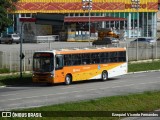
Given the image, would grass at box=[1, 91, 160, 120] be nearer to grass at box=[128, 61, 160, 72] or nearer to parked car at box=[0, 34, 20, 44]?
grass at box=[128, 61, 160, 72]

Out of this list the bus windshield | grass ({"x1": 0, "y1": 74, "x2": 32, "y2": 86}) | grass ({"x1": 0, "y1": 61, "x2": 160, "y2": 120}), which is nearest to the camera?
Result: grass ({"x1": 0, "y1": 61, "x2": 160, "y2": 120})

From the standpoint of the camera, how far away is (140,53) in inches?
2138

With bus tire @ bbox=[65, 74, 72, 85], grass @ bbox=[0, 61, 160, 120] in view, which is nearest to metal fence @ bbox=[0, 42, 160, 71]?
bus tire @ bbox=[65, 74, 72, 85]

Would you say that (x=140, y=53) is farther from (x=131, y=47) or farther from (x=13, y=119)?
(x=13, y=119)

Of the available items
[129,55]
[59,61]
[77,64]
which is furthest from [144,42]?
[59,61]

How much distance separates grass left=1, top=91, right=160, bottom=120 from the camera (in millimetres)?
17722

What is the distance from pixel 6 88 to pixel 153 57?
25369mm

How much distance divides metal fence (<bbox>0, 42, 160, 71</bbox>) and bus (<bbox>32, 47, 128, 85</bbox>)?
6.06 meters

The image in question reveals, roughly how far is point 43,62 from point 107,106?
15770 mm

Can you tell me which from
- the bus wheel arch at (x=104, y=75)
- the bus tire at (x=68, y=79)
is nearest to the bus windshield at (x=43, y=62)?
the bus tire at (x=68, y=79)

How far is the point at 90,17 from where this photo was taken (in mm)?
80812

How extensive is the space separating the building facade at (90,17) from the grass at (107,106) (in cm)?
5087

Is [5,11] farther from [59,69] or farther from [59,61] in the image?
[59,69]

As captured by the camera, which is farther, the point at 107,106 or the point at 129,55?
the point at 129,55
